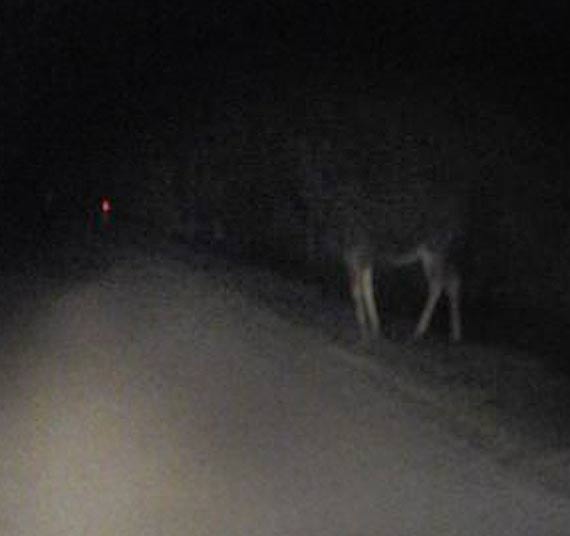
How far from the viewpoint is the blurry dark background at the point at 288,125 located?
45.5 ft

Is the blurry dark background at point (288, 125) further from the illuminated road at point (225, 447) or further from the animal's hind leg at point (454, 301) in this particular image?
the illuminated road at point (225, 447)

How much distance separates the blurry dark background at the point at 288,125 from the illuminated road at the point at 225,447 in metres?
2.43

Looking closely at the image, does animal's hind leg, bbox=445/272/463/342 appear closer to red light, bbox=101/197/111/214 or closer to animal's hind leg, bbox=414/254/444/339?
animal's hind leg, bbox=414/254/444/339

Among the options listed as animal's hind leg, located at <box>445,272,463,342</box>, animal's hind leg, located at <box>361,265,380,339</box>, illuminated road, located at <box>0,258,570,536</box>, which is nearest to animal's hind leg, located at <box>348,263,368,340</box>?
animal's hind leg, located at <box>361,265,380,339</box>

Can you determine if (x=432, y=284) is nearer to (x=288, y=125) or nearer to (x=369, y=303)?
(x=369, y=303)

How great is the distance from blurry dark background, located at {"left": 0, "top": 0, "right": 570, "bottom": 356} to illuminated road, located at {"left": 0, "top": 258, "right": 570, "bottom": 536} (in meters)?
2.43

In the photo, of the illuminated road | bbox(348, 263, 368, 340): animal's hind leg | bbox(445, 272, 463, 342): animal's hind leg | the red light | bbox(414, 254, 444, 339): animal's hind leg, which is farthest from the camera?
the red light

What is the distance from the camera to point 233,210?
2127 cm

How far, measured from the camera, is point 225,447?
9.27 meters

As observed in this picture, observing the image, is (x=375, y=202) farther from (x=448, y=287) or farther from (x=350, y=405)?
(x=350, y=405)

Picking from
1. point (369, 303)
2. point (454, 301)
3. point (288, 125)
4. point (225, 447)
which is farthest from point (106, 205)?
point (225, 447)

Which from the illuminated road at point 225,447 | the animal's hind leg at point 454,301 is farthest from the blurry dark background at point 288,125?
the illuminated road at point 225,447

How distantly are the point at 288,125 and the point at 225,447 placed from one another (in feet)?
33.4

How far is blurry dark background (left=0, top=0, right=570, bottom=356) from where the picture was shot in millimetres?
13859
